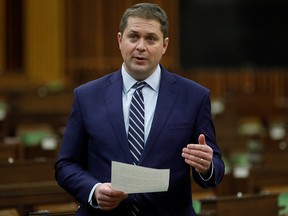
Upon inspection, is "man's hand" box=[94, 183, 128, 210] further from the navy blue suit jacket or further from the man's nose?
the man's nose

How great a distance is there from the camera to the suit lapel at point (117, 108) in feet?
10.0

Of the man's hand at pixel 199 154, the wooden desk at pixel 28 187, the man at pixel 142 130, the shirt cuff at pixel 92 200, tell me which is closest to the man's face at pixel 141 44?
the man at pixel 142 130

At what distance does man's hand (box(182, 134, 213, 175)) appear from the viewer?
286 centimetres

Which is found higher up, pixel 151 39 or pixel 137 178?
pixel 151 39

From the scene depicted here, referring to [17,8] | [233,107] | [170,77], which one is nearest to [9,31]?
[17,8]

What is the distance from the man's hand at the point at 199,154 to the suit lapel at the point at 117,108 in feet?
0.89

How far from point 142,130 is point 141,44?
34cm

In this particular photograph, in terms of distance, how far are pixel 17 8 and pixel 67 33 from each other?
122 centimetres

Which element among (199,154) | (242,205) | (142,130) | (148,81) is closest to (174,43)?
(242,205)

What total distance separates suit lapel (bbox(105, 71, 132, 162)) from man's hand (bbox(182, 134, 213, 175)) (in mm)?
272

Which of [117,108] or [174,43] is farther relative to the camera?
[174,43]

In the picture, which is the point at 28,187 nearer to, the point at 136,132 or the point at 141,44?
the point at 136,132

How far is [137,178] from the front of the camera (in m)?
2.87

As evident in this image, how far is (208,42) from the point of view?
1586cm
